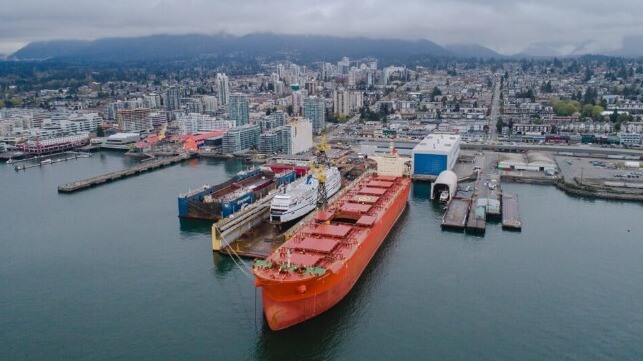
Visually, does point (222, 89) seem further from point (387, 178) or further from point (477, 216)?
point (477, 216)

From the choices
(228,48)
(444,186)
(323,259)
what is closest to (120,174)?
(444,186)

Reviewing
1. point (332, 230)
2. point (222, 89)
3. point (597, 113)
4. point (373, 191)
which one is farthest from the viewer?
point (222, 89)

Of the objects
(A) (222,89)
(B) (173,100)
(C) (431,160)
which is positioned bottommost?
(C) (431,160)

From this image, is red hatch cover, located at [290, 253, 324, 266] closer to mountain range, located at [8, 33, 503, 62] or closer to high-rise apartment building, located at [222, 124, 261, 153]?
high-rise apartment building, located at [222, 124, 261, 153]

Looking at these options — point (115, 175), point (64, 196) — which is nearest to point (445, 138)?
point (115, 175)

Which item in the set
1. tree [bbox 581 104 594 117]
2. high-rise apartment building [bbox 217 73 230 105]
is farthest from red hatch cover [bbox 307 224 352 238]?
high-rise apartment building [bbox 217 73 230 105]

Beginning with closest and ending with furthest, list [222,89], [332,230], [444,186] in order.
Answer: [332,230], [444,186], [222,89]

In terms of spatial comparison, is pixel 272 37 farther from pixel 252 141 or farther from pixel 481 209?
pixel 481 209

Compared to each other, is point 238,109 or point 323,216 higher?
point 238,109
